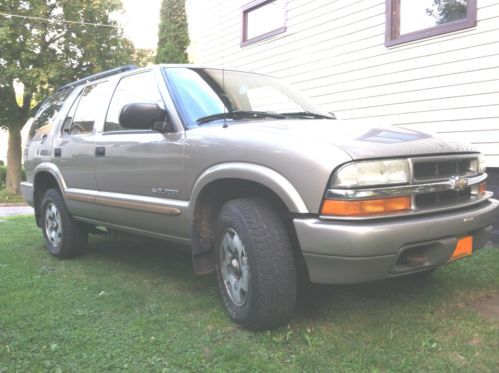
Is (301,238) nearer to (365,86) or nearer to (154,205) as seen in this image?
(154,205)

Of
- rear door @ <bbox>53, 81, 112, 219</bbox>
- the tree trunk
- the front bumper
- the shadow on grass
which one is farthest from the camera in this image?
the tree trunk

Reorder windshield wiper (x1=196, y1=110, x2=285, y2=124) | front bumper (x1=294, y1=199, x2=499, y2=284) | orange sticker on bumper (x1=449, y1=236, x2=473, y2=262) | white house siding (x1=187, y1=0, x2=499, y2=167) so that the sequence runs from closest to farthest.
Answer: front bumper (x1=294, y1=199, x2=499, y2=284), orange sticker on bumper (x1=449, y1=236, x2=473, y2=262), windshield wiper (x1=196, y1=110, x2=285, y2=124), white house siding (x1=187, y1=0, x2=499, y2=167)

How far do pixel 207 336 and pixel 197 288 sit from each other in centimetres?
100

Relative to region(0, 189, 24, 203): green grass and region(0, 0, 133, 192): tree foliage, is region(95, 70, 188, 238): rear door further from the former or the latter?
region(0, 189, 24, 203): green grass

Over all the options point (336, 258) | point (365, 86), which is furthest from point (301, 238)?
point (365, 86)

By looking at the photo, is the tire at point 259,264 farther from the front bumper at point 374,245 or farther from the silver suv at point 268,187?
the front bumper at point 374,245

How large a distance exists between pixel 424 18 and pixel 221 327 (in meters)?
4.50

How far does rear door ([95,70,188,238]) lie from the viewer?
3535 millimetres

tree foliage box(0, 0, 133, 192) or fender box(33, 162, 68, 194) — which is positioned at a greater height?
tree foliage box(0, 0, 133, 192)

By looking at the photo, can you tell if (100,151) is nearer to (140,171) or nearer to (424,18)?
(140,171)

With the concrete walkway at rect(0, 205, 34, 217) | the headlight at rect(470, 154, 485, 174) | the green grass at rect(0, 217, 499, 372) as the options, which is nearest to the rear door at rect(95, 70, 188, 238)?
the green grass at rect(0, 217, 499, 372)

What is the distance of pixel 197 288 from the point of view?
3.98 m

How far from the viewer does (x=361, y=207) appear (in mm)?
2580

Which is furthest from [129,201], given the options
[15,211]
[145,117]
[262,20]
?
[15,211]
